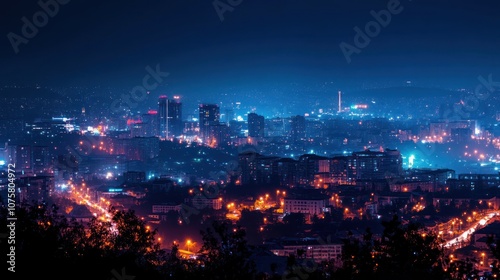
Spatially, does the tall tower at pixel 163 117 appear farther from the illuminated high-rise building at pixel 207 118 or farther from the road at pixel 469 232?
the road at pixel 469 232

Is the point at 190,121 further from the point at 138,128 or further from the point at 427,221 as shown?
the point at 427,221

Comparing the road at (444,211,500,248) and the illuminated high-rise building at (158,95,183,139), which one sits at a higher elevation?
the illuminated high-rise building at (158,95,183,139)

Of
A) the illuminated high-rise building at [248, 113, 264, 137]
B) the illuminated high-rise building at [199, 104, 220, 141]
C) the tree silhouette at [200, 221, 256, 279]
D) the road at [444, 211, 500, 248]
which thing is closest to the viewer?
the tree silhouette at [200, 221, 256, 279]

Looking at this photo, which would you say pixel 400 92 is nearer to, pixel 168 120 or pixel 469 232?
pixel 168 120

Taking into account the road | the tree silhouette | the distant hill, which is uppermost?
the distant hill

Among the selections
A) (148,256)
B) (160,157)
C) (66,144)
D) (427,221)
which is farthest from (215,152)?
(148,256)

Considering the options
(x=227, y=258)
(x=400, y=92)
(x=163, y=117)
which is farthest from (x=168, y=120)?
(x=227, y=258)

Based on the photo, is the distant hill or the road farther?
the distant hill

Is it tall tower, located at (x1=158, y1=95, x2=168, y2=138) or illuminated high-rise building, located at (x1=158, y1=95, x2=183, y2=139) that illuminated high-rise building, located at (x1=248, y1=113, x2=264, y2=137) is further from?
tall tower, located at (x1=158, y1=95, x2=168, y2=138)

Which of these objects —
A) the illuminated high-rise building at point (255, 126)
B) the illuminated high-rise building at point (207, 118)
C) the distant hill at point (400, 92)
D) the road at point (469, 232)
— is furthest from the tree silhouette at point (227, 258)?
the distant hill at point (400, 92)

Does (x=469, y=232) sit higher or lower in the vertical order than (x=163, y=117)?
lower

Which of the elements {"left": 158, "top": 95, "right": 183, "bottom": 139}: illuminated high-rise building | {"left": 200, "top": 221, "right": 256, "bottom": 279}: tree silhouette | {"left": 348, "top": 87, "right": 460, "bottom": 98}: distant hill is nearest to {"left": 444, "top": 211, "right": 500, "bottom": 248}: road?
{"left": 200, "top": 221, "right": 256, "bottom": 279}: tree silhouette

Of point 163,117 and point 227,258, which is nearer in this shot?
point 227,258
